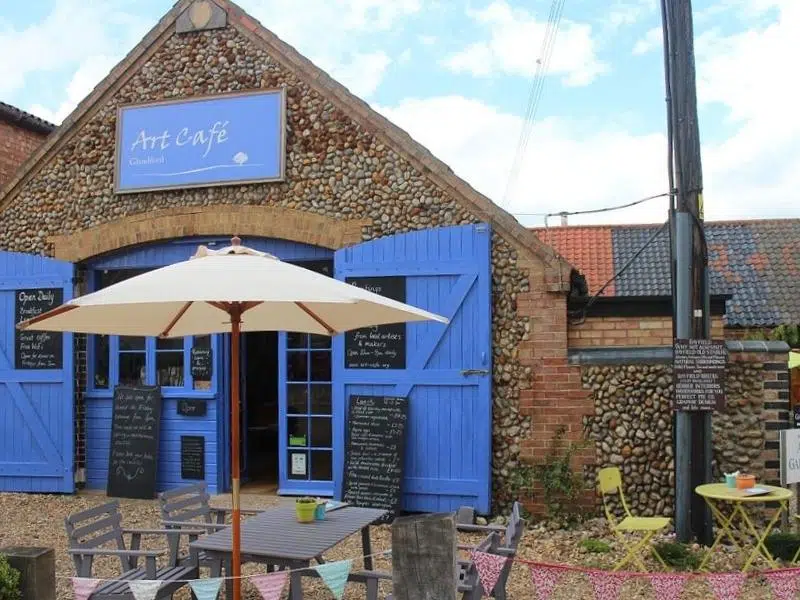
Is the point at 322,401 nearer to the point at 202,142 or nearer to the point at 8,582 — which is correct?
the point at 202,142

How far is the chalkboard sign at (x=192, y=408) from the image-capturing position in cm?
854

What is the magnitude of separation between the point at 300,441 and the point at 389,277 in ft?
6.48

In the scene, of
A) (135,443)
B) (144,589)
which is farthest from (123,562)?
(135,443)

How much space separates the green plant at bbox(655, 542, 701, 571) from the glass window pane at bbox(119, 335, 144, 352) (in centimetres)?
573

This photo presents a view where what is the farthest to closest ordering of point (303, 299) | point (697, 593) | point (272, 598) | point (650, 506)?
point (650, 506) < point (697, 593) < point (272, 598) < point (303, 299)

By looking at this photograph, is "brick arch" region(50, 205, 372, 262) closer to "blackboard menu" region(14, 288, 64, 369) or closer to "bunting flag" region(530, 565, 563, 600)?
"blackboard menu" region(14, 288, 64, 369)

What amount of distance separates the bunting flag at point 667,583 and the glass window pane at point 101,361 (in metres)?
6.79

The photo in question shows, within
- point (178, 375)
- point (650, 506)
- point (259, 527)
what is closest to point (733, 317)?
point (650, 506)

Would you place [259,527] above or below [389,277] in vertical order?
below

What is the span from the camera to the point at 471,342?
758 centimetres

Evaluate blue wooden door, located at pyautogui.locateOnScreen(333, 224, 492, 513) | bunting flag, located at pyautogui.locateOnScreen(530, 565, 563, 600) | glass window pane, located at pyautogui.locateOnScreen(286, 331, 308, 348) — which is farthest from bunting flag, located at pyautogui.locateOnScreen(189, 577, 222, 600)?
glass window pane, located at pyautogui.locateOnScreen(286, 331, 308, 348)

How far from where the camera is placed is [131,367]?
893 centimetres

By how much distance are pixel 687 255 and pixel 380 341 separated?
2.94 meters

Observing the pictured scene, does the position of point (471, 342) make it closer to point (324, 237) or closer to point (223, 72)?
point (324, 237)
